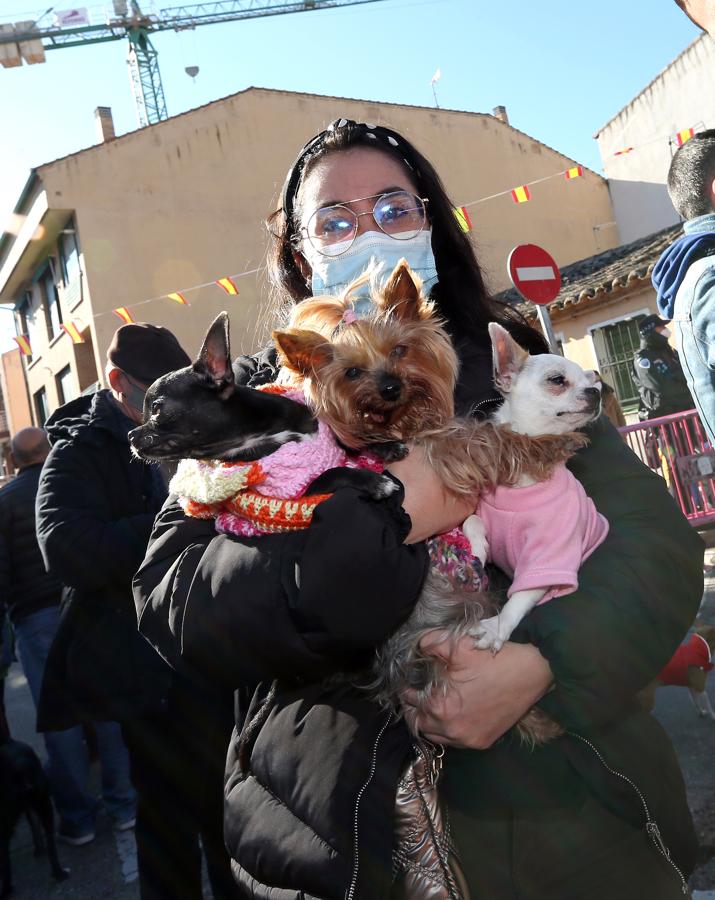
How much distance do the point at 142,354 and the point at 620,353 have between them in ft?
49.3

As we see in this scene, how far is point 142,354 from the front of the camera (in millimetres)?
4145

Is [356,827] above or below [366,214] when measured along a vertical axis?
Answer: below

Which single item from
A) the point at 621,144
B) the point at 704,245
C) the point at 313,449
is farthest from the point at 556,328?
the point at 313,449

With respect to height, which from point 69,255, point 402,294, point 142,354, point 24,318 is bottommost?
point 402,294

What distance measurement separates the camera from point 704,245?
3.25 m

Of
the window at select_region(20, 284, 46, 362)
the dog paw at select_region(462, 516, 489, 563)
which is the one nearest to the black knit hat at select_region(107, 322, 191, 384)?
the dog paw at select_region(462, 516, 489, 563)

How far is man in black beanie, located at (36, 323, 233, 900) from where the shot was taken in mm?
3326

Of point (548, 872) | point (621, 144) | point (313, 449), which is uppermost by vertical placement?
point (621, 144)

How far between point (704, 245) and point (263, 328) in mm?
1967

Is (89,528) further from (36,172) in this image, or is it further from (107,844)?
(36,172)

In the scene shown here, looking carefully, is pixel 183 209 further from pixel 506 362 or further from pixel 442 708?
pixel 442 708

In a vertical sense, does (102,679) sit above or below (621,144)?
below

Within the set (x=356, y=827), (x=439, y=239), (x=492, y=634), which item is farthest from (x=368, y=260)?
(x=356, y=827)

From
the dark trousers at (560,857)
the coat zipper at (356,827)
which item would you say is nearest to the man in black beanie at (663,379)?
the dark trousers at (560,857)
